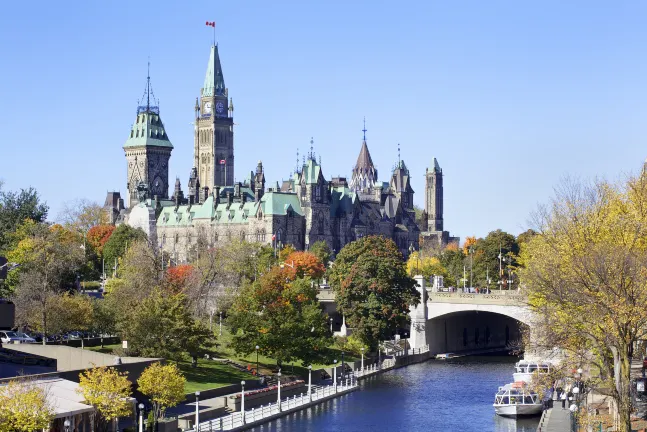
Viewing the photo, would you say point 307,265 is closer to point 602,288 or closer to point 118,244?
point 118,244

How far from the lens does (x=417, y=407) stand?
8362cm

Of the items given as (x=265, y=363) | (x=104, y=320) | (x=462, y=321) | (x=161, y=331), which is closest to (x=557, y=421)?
(x=161, y=331)

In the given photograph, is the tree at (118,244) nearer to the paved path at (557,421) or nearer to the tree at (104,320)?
the tree at (104,320)

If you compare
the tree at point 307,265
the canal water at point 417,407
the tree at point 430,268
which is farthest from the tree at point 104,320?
the tree at point 430,268

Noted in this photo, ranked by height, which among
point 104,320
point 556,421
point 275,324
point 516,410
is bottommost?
point 516,410

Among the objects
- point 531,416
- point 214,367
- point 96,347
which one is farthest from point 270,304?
point 531,416

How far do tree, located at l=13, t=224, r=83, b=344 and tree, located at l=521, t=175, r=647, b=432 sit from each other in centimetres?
4231

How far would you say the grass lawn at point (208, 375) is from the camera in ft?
266

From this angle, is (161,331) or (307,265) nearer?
(161,331)

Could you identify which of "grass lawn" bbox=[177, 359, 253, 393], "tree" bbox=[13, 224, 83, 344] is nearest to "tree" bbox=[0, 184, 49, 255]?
"tree" bbox=[13, 224, 83, 344]

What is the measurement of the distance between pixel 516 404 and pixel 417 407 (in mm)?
7638

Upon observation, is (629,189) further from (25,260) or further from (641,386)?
(25,260)

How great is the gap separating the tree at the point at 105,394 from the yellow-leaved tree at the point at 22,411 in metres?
6.11

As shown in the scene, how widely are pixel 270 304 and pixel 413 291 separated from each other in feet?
79.6
